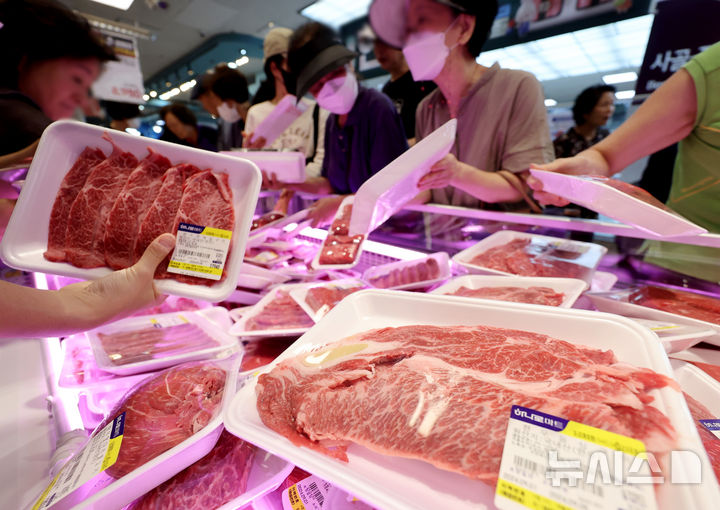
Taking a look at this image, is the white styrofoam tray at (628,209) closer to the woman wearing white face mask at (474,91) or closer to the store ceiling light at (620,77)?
the woman wearing white face mask at (474,91)

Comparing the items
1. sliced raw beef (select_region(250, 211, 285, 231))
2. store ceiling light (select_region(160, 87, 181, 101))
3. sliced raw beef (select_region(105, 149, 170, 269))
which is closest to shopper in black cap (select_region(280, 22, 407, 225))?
sliced raw beef (select_region(250, 211, 285, 231))

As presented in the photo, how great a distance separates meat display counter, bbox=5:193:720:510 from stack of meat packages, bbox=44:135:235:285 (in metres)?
0.60

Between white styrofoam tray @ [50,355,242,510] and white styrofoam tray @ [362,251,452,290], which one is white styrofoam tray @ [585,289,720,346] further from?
white styrofoam tray @ [50,355,242,510]

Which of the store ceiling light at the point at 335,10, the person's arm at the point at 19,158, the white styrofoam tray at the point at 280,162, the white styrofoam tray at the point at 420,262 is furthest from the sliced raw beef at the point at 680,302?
the store ceiling light at the point at 335,10

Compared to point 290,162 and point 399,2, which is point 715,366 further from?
point 399,2

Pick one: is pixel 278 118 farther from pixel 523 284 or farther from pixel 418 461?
pixel 418 461

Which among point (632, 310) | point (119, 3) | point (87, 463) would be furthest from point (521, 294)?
point (119, 3)

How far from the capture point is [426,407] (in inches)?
34.0

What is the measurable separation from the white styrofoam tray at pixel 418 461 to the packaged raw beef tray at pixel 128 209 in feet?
1.82

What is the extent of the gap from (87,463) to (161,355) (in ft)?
2.13

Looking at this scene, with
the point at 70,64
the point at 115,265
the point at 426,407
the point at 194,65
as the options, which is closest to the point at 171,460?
the point at 426,407

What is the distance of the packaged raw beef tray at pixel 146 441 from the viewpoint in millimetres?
893

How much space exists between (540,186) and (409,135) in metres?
3.19

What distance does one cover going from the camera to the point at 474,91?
2.87 metres
